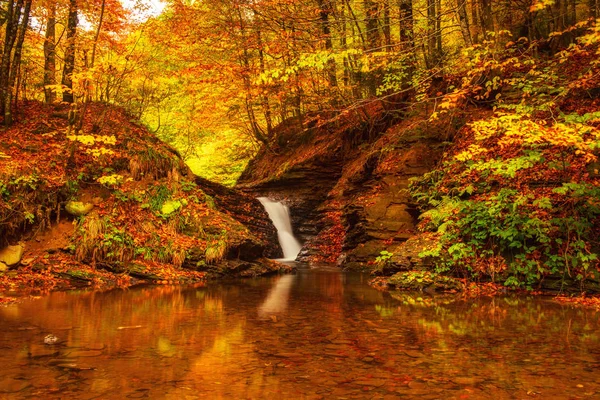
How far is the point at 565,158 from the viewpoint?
29.1 ft

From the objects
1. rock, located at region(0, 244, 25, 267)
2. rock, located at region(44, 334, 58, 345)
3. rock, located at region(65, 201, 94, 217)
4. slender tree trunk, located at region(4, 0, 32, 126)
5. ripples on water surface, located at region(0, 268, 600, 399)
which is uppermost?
slender tree trunk, located at region(4, 0, 32, 126)

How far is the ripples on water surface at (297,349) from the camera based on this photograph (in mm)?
3461

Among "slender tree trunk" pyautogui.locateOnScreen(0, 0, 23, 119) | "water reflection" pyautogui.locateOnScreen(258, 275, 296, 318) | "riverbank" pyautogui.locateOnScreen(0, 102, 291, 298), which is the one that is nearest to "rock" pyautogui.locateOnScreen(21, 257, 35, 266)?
"riverbank" pyautogui.locateOnScreen(0, 102, 291, 298)

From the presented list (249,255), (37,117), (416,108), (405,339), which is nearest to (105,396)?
(405,339)

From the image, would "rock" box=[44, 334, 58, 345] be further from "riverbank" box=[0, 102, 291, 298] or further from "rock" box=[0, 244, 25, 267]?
"rock" box=[0, 244, 25, 267]

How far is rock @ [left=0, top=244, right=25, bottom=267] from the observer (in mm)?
8926

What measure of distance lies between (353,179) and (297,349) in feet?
39.9

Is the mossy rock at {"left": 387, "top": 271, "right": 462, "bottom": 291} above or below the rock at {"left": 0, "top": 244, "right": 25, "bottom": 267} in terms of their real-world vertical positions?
below

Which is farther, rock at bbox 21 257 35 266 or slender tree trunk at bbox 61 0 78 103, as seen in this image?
slender tree trunk at bbox 61 0 78 103

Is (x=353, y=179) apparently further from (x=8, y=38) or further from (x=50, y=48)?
(x=8, y=38)

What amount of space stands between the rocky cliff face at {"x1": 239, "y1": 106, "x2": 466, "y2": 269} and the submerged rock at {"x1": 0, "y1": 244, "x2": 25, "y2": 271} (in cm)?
844

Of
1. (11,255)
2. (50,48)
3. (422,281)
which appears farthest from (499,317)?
(50,48)

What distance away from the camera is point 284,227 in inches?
707

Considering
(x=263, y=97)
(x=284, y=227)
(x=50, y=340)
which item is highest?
(x=263, y=97)
